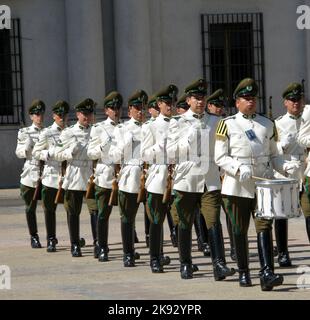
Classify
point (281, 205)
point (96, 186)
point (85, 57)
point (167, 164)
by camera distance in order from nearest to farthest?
point (281, 205), point (167, 164), point (96, 186), point (85, 57)

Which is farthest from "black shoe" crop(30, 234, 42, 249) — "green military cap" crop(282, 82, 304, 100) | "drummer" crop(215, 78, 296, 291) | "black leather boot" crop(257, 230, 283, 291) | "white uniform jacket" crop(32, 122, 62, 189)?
"black leather boot" crop(257, 230, 283, 291)

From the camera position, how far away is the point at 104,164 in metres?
16.2

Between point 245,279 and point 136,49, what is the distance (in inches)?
583

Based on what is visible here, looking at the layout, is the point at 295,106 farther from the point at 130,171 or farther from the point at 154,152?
the point at 130,171

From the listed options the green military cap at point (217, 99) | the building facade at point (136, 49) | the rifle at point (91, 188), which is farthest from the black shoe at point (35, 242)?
the building facade at point (136, 49)

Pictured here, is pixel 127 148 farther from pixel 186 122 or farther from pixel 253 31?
pixel 253 31

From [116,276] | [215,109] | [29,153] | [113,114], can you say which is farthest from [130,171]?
[29,153]

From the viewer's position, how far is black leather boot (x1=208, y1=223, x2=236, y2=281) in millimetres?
13788

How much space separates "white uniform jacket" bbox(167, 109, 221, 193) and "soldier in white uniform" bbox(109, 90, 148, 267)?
1.44 metres

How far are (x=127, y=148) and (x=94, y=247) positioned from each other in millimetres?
1653

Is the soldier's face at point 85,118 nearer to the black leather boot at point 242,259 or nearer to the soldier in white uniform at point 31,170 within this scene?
the soldier in white uniform at point 31,170

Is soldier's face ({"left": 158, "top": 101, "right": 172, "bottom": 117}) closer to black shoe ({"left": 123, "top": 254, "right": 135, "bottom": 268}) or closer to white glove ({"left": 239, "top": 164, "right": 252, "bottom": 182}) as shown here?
black shoe ({"left": 123, "top": 254, "right": 135, "bottom": 268})

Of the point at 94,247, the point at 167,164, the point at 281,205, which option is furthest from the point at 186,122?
the point at 94,247

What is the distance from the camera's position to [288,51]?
95.2 feet
